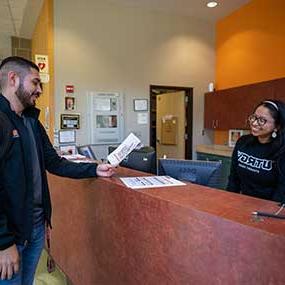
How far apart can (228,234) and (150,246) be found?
482 mm

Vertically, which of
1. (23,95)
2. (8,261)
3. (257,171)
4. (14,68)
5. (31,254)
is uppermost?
(14,68)

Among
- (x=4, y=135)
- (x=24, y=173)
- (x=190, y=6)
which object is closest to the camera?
(x=4, y=135)

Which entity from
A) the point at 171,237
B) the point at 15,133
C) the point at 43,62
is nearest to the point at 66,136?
the point at 43,62

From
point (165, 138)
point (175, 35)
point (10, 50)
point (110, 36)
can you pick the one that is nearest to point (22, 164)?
point (110, 36)

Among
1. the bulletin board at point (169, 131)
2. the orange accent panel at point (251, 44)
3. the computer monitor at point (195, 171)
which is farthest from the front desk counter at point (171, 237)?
the bulletin board at point (169, 131)

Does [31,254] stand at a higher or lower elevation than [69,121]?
lower

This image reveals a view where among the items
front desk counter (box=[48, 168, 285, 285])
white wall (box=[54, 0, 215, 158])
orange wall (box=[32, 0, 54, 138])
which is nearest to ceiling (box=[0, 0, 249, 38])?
white wall (box=[54, 0, 215, 158])

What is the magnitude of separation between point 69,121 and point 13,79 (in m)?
3.36

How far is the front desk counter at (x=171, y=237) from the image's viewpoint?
37.7 inches

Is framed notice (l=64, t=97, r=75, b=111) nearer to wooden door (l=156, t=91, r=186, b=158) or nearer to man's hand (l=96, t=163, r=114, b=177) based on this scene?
wooden door (l=156, t=91, r=186, b=158)

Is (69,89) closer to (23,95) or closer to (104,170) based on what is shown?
(104,170)

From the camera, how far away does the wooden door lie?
601 centimetres

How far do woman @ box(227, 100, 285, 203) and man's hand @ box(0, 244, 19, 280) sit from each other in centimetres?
149

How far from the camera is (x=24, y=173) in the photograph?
1.33m
